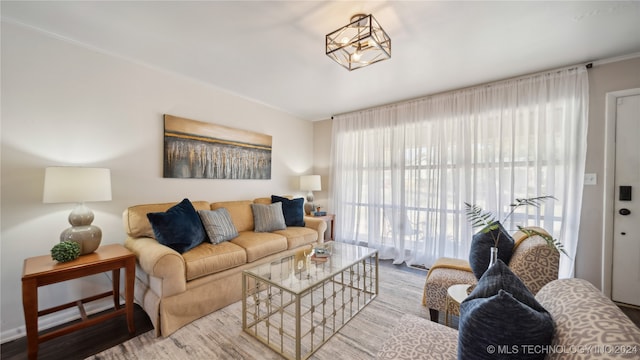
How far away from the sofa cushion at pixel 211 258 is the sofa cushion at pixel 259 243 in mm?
79

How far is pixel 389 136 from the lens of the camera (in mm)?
3719

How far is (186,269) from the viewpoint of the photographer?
1965 mm

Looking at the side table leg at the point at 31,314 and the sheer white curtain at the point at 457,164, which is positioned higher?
the sheer white curtain at the point at 457,164

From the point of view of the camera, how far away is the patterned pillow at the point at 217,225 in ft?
8.16

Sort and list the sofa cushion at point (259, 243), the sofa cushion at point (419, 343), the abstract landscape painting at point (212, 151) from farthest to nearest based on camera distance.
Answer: the abstract landscape painting at point (212, 151) < the sofa cushion at point (259, 243) < the sofa cushion at point (419, 343)

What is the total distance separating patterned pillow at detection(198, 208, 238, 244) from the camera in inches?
97.9

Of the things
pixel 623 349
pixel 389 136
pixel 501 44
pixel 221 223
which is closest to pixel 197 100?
pixel 221 223

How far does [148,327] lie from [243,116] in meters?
2.68

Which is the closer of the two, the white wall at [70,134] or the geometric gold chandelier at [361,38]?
the geometric gold chandelier at [361,38]

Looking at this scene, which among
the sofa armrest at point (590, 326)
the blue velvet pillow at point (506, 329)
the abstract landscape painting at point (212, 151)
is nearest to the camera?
the sofa armrest at point (590, 326)

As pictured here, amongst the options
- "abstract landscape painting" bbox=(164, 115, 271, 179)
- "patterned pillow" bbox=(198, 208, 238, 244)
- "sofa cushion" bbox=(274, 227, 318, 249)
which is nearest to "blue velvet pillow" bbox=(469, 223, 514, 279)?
"sofa cushion" bbox=(274, 227, 318, 249)

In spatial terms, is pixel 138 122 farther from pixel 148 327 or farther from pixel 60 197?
pixel 148 327

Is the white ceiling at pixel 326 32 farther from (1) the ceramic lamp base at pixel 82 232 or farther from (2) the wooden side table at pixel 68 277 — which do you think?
(2) the wooden side table at pixel 68 277

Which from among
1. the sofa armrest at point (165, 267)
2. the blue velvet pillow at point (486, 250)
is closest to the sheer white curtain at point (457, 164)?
the blue velvet pillow at point (486, 250)
